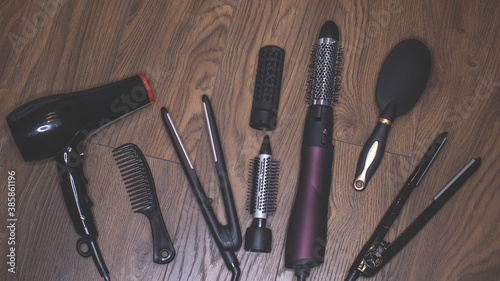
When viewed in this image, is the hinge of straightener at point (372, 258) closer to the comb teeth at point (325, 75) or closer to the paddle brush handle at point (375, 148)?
the paddle brush handle at point (375, 148)

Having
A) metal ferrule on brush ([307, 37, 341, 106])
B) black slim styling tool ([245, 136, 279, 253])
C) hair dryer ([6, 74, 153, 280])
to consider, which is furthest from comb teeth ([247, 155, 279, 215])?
hair dryer ([6, 74, 153, 280])

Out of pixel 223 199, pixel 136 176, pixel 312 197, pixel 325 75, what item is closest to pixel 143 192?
pixel 136 176

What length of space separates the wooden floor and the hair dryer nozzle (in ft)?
0.16

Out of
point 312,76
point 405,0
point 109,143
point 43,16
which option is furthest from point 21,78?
point 405,0

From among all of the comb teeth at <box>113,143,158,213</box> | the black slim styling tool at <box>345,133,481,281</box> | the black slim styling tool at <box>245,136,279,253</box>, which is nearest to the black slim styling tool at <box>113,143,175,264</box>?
the comb teeth at <box>113,143,158,213</box>

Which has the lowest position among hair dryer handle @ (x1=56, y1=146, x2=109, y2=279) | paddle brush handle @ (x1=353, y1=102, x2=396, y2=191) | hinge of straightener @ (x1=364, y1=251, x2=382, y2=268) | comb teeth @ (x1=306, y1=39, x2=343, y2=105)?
hinge of straightener @ (x1=364, y1=251, x2=382, y2=268)

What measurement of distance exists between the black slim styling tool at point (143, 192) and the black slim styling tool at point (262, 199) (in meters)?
0.18

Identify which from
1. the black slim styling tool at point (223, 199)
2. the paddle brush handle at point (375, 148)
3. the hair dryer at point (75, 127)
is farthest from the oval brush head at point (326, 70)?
the hair dryer at point (75, 127)

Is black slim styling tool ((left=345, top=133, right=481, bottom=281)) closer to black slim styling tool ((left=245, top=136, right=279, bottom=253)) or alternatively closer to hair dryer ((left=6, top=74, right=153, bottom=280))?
black slim styling tool ((left=245, top=136, right=279, bottom=253))

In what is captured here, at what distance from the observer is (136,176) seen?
0.92 metres

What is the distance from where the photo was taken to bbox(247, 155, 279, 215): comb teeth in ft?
2.86

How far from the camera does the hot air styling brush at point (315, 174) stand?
83cm

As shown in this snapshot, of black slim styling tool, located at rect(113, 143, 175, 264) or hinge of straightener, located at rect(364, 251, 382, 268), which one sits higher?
black slim styling tool, located at rect(113, 143, 175, 264)

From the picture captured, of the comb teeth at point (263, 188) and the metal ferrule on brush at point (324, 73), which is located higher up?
the metal ferrule on brush at point (324, 73)
